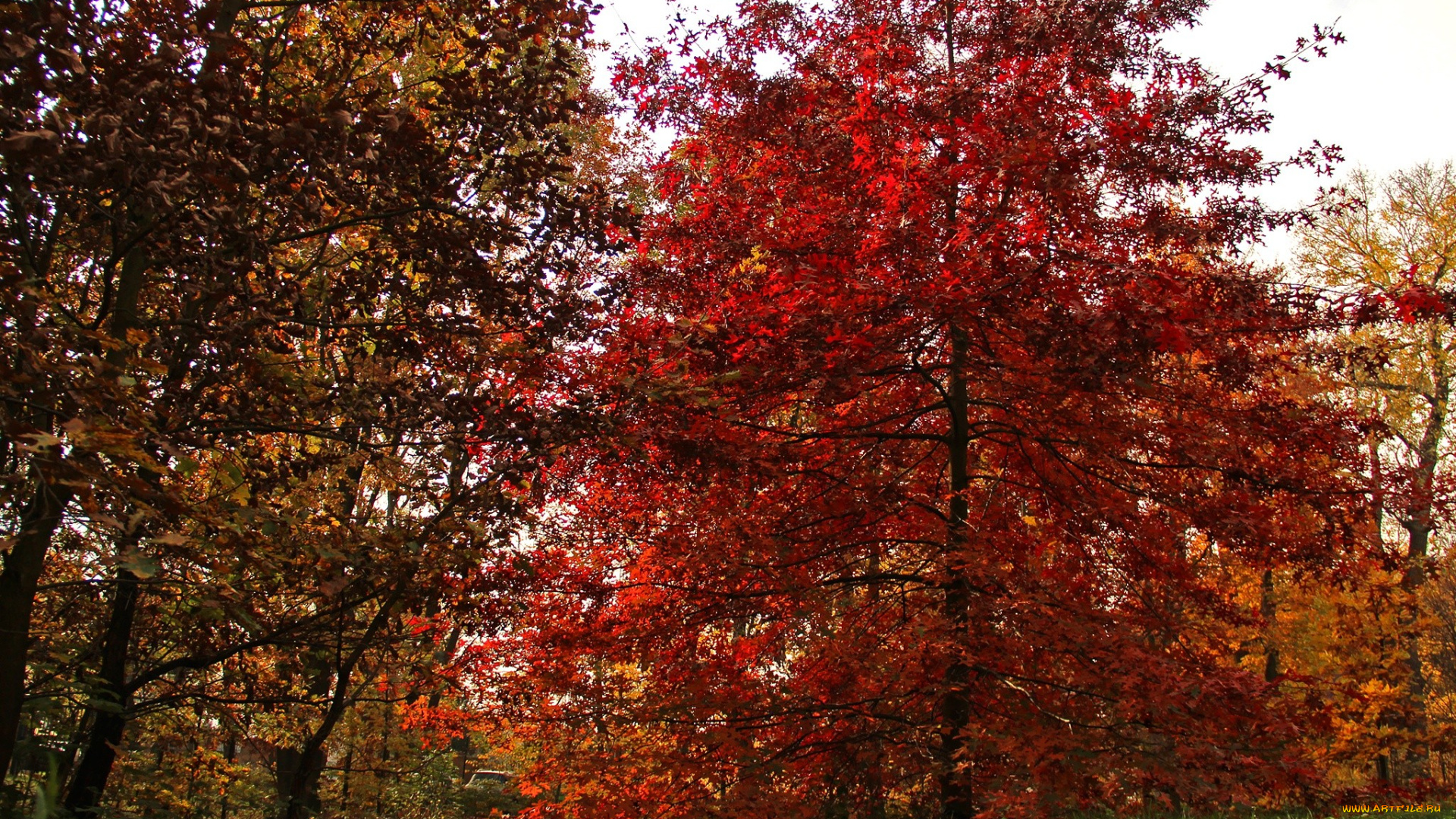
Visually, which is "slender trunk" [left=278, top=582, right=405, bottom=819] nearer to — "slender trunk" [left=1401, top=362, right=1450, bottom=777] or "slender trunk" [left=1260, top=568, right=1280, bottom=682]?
"slender trunk" [left=1401, top=362, right=1450, bottom=777]

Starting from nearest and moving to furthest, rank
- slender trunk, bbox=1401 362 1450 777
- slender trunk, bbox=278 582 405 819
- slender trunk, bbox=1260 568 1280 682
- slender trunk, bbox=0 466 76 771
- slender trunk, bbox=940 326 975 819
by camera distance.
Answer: slender trunk, bbox=0 466 76 771 < slender trunk, bbox=278 582 405 819 < slender trunk, bbox=940 326 975 819 < slender trunk, bbox=1401 362 1450 777 < slender trunk, bbox=1260 568 1280 682

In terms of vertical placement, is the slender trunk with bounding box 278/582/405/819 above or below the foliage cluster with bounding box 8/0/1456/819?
below

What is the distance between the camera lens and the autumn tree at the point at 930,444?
5.04 m

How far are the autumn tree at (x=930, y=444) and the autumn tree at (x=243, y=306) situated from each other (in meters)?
1.06

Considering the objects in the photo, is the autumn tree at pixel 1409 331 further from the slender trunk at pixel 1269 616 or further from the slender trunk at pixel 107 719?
the slender trunk at pixel 107 719

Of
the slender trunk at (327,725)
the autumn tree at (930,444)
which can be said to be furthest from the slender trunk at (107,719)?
the autumn tree at (930,444)

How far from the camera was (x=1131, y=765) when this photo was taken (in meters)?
Result: 4.76

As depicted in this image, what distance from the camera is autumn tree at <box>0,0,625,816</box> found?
3.22 meters

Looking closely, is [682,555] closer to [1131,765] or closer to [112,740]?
[1131,765]

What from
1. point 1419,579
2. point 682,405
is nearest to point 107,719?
point 682,405

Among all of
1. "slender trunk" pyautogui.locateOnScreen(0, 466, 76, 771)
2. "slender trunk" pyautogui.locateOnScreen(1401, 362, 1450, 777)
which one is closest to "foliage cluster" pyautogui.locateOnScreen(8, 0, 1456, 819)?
"slender trunk" pyautogui.locateOnScreen(0, 466, 76, 771)

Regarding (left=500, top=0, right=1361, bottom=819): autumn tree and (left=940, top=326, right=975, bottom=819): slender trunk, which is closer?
(left=500, top=0, right=1361, bottom=819): autumn tree

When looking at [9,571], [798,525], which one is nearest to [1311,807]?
[798,525]

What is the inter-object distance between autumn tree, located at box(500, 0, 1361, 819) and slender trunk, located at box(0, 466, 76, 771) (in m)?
2.64
